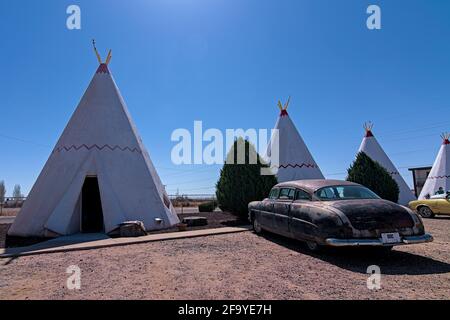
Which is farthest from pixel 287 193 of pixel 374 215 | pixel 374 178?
pixel 374 178

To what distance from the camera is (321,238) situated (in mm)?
4469

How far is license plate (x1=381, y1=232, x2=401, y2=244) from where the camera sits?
416 centimetres

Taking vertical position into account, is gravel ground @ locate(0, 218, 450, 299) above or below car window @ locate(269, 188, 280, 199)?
below

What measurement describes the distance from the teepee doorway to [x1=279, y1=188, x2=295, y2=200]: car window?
6.55 meters

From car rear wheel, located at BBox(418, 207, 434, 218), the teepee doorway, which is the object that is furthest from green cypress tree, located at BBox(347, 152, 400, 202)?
the teepee doorway

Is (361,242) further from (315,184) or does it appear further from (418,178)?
(418,178)

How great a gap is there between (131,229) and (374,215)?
5.81 meters

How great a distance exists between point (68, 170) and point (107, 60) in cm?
461

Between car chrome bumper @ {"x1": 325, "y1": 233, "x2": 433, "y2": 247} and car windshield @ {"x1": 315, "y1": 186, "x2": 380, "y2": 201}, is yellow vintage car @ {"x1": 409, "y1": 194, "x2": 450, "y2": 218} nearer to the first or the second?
car windshield @ {"x1": 315, "y1": 186, "x2": 380, "y2": 201}

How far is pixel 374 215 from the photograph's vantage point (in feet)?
14.2

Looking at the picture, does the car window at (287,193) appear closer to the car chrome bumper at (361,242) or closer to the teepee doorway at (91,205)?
the car chrome bumper at (361,242)

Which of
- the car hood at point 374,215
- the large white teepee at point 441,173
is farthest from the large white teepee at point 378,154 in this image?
the car hood at point 374,215

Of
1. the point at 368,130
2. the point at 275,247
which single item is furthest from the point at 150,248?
the point at 368,130
